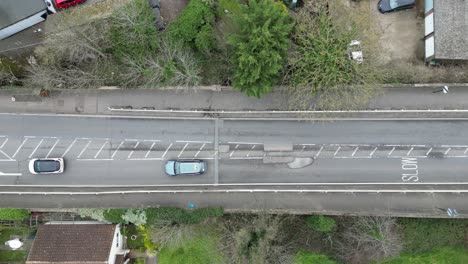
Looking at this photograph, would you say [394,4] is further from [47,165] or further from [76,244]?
[76,244]

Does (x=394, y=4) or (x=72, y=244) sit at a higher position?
(x=394, y=4)

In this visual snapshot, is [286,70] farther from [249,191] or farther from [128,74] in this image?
[128,74]

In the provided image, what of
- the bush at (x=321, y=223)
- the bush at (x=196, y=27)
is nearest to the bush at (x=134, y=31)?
the bush at (x=196, y=27)

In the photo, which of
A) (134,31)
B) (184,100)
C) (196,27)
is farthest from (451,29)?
(134,31)

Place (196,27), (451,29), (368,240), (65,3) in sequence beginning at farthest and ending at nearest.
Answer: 1. (65,3)
2. (368,240)
3. (196,27)
4. (451,29)

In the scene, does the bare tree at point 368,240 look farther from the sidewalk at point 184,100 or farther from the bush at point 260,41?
the bush at point 260,41

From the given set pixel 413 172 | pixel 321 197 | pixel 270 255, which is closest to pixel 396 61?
pixel 413 172
